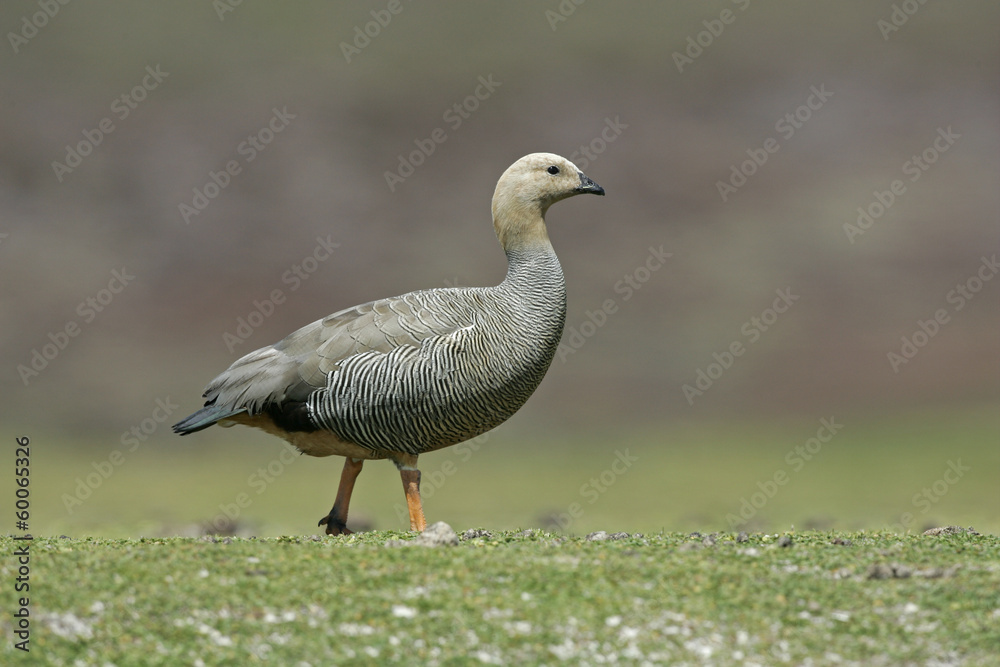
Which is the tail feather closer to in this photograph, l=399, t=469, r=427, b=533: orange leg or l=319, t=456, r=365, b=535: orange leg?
l=319, t=456, r=365, b=535: orange leg

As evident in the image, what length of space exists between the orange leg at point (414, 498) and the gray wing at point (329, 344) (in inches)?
50.1

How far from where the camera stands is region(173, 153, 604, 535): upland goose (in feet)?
35.0

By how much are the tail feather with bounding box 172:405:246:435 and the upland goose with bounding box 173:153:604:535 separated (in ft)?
0.05

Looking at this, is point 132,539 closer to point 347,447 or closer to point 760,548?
point 347,447

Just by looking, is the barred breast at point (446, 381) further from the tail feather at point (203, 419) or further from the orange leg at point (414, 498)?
the tail feather at point (203, 419)

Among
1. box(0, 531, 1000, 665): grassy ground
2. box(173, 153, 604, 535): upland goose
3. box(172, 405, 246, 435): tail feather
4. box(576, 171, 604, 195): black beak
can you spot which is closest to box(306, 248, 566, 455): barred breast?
box(173, 153, 604, 535): upland goose

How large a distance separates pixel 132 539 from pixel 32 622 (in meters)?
3.65

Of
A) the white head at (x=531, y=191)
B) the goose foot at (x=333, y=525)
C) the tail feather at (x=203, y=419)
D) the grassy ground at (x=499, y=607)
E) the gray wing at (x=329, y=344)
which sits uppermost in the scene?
the white head at (x=531, y=191)

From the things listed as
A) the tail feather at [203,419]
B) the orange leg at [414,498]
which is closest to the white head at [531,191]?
the orange leg at [414,498]

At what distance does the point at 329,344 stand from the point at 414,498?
176 centimetres

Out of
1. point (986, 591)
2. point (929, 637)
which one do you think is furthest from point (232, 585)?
point (986, 591)

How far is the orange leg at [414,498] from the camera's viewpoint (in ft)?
35.5

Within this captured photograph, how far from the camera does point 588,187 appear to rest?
1156 centimetres

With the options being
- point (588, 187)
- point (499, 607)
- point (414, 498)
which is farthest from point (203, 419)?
point (499, 607)
